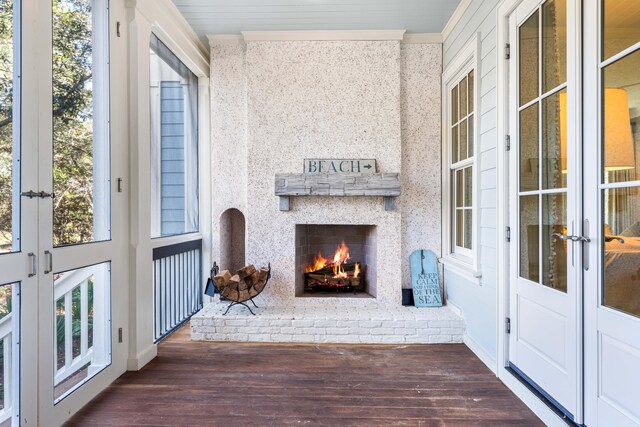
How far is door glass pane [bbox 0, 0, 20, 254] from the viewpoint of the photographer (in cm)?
172

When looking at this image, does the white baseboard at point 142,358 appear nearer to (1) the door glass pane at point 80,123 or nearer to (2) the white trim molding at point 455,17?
(1) the door glass pane at point 80,123

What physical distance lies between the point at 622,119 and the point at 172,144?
3486 millimetres

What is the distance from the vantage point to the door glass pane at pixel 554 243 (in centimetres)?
202

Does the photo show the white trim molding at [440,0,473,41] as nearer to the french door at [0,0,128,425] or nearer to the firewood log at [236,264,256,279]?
the french door at [0,0,128,425]

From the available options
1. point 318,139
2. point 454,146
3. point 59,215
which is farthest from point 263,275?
point 454,146

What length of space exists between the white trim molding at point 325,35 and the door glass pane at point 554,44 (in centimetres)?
185

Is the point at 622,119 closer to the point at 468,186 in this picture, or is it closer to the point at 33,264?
the point at 468,186

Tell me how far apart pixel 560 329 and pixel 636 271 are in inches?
23.8

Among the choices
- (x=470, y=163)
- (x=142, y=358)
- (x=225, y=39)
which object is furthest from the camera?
(x=225, y=39)

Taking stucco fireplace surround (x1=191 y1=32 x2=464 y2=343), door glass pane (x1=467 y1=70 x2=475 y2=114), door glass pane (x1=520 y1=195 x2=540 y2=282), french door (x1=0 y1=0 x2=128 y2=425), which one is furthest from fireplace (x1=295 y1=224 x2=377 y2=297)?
french door (x1=0 y1=0 x2=128 y2=425)

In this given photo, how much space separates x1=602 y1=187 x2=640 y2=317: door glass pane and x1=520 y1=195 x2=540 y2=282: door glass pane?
56 centimetres

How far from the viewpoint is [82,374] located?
232 centimetres

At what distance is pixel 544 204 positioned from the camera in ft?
7.25

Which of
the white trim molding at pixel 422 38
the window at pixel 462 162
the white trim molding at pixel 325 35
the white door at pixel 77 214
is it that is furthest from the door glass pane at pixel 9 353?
the white trim molding at pixel 422 38
